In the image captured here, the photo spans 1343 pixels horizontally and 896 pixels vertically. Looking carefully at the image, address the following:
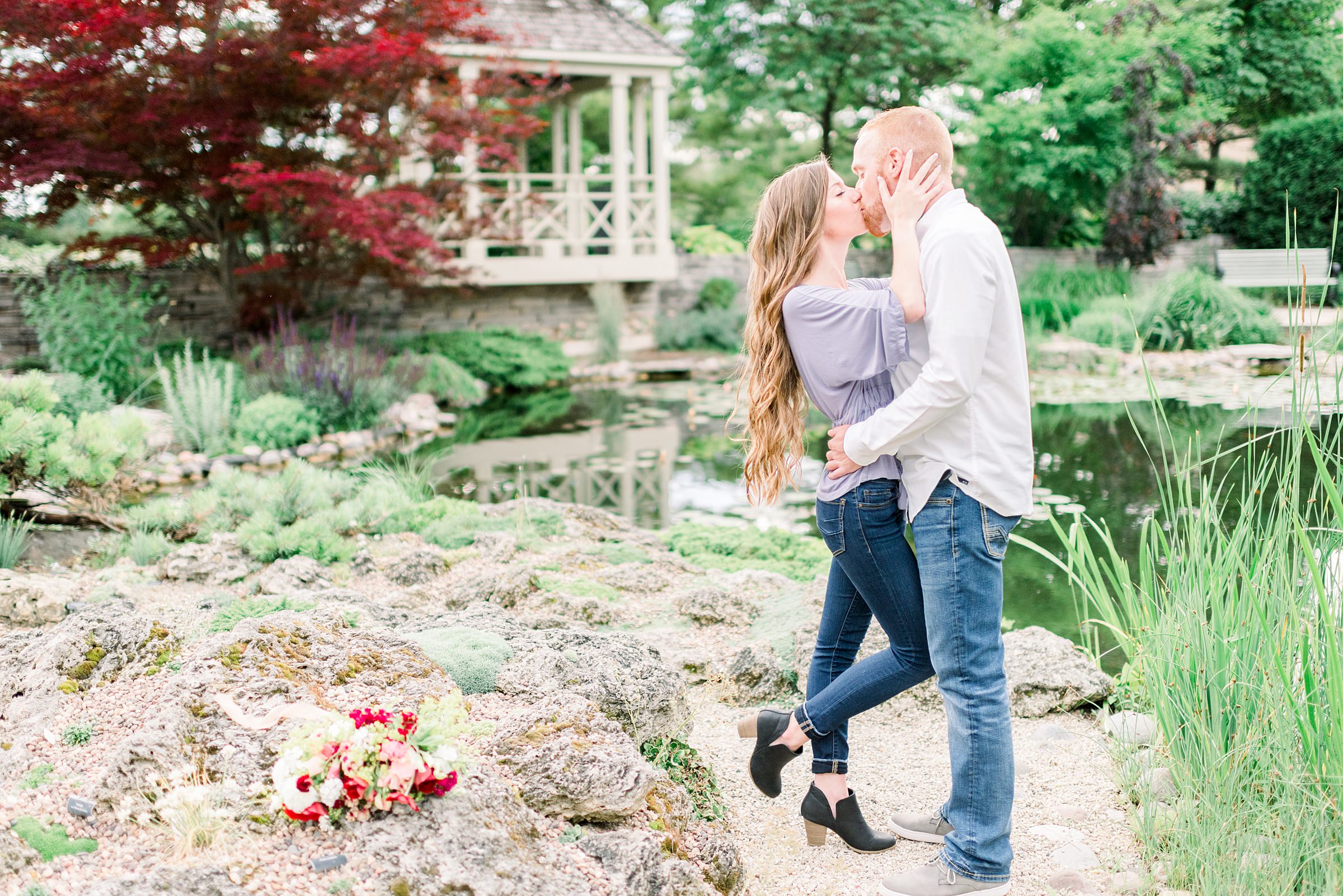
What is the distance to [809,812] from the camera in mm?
2459

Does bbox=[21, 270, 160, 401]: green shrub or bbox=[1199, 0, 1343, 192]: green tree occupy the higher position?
bbox=[1199, 0, 1343, 192]: green tree

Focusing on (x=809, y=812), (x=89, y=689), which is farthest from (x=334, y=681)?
(x=809, y=812)

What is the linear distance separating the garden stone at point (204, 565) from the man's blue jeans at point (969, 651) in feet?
9.72

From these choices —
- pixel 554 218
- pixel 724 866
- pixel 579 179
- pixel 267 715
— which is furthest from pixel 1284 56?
pixel 267 715

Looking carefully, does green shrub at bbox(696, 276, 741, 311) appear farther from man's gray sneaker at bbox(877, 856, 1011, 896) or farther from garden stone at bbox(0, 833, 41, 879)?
garden stone at bbox(0, 833, 41, 879)

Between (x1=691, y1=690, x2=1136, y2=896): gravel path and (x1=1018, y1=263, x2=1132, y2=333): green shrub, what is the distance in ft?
33.8

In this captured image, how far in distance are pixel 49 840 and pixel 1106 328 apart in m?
12.1

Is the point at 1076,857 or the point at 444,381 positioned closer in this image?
the point at 1076,857

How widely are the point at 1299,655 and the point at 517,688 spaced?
168 cm

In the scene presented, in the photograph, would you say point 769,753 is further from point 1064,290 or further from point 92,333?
point 1064,290

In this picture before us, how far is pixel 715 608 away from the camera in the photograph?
4055mm

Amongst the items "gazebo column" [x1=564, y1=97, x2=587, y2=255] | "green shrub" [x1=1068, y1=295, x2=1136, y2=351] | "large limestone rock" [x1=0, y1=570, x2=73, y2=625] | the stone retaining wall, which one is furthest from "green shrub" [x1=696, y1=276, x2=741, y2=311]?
"large limestone rock" [x1=0, y1=570, x2=73, y2=625]

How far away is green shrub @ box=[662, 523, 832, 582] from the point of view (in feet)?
16.8

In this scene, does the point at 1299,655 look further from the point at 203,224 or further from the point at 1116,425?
the point at 203,224
